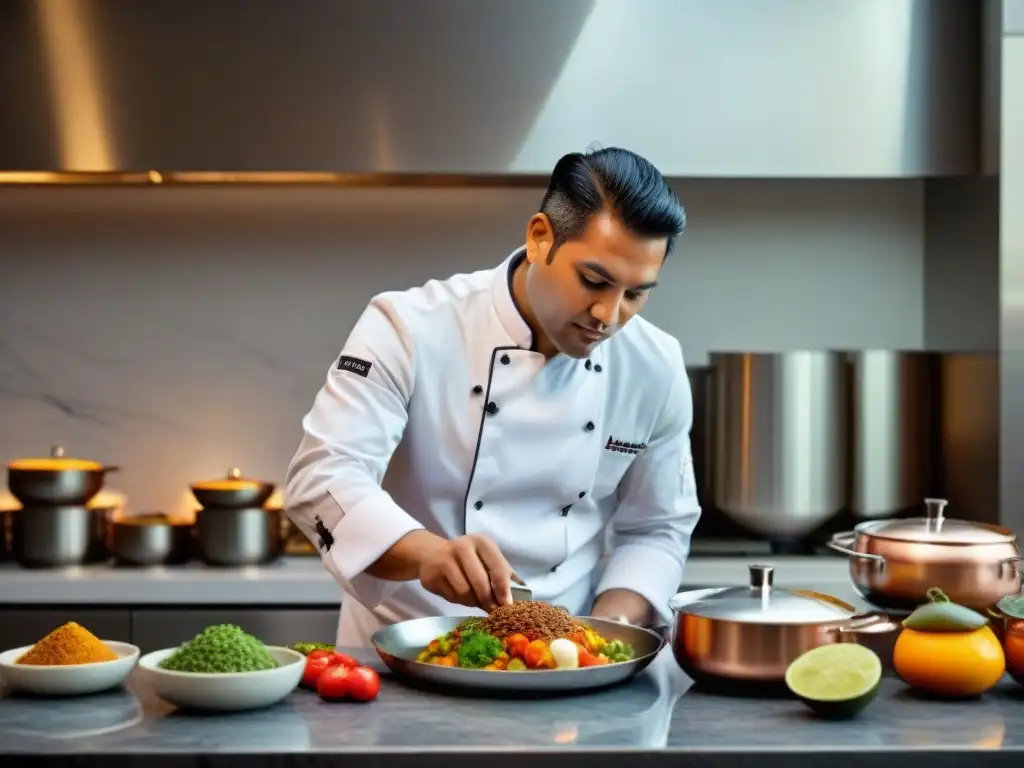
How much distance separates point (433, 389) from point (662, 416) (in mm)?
447

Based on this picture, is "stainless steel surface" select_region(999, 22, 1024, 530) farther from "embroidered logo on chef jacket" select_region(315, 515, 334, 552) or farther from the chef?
"embroidered logo on chef jacket" select_region(315, 515, 334, 552)

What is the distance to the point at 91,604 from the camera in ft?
9.66

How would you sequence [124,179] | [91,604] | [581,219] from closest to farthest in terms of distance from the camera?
1. [581,219]
2. [91,604]
3. [124,179]

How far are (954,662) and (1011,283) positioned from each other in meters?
1.62

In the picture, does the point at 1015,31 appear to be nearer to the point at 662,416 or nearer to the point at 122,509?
the point at 662,416

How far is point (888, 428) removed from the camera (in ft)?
10.5

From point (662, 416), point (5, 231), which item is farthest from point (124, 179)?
point (662, 416)

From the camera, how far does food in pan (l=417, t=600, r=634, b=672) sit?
161 centimetres

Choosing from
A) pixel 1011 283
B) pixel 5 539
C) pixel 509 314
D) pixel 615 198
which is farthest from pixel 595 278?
pixel 5 539

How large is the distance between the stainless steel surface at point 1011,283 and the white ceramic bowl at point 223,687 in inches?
78.8

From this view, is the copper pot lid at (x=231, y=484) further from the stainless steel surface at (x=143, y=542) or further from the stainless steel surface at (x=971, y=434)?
the stainless steel surface at (x=971, y=434)

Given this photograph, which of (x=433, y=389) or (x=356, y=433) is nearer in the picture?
(x=356, y=433)

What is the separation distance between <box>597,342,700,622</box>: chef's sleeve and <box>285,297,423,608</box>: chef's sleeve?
470 mm

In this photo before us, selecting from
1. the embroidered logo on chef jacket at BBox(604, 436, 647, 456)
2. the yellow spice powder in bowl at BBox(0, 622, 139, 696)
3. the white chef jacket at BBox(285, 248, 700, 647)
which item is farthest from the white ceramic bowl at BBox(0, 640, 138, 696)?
the embroidered logo on chef jacket at BBox(604, 436, 647, 456)
